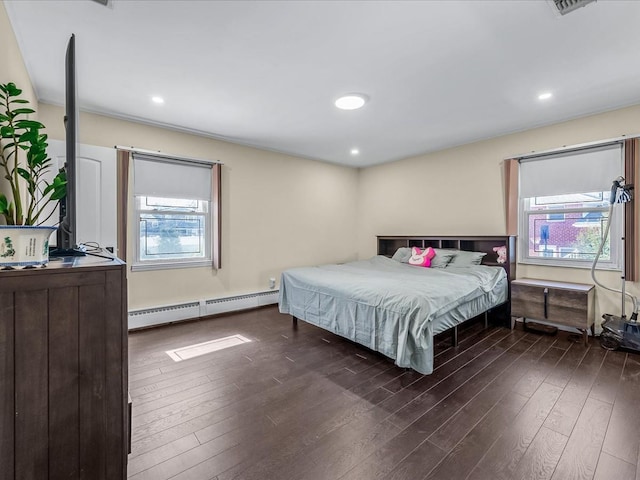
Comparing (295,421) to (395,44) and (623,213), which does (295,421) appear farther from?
(623,213)

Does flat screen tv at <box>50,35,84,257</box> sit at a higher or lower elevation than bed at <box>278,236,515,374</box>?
higher

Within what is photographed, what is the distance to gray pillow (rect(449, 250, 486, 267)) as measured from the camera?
13.0ft

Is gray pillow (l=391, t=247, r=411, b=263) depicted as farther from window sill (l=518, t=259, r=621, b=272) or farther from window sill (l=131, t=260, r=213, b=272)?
window sill (l=131, t=260, r=213, b=272)

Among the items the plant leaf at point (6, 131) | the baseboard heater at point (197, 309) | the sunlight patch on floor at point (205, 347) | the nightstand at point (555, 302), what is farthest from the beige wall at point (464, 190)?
the plant leaf at point (6, 131)

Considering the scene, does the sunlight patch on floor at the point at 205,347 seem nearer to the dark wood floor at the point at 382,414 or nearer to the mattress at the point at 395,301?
the dark wood floor at the point at 382,414

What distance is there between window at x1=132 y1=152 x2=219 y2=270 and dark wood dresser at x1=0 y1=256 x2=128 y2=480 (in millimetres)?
2999

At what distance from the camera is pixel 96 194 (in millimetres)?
3156

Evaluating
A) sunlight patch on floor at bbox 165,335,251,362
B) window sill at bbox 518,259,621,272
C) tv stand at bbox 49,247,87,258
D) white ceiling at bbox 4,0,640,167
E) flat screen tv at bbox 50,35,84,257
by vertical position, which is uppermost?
white ceiling at bbox 4,0,640,167

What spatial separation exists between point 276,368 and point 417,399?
3.92ft

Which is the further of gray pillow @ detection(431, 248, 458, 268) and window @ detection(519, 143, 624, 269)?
gray pillow @ detection(431, 248, 458, 268)

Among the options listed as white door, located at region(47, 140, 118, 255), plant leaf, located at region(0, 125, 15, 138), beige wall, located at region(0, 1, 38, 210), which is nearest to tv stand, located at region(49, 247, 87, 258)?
beige wall, located at region(0, 1, 38, 210)

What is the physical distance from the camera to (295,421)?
1.87 meters

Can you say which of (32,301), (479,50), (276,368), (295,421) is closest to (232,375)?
(276,368)

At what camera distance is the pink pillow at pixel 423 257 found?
4258 millimetres
